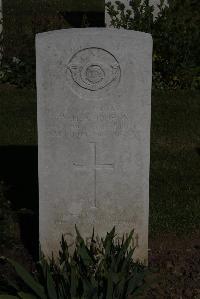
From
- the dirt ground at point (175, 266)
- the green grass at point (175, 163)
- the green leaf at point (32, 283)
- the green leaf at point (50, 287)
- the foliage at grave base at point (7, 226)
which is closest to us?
the green leaf at point (50, 287)

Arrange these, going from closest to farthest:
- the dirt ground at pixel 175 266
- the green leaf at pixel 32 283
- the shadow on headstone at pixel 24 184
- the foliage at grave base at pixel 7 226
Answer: the green leaf at pixel 32 283 → the dirt ground at pixel 175 266 → the foliage at grave base at pixel 7 226 → the shadow on headstone at pixel 24 184

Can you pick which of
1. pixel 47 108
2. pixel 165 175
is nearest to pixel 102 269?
pixel 47 108

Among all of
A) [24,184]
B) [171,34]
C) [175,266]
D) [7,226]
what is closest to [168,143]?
[24,184]

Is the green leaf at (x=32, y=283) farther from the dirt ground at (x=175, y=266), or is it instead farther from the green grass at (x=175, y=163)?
the green grass at (x=175, y=163)

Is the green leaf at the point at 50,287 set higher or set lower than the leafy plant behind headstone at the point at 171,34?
lower

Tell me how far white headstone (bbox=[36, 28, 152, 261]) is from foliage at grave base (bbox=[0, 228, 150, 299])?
0.23 m

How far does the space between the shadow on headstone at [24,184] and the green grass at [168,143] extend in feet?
1.13

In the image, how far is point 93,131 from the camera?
15.9 feet

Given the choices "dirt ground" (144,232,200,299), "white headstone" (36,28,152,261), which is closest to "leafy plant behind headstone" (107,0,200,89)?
"dirt ground" (144,232,200,299)

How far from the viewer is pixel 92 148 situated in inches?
192

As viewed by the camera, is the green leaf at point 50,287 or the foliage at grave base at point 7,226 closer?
the green leaf at point 50,287

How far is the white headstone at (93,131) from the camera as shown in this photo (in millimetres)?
4691

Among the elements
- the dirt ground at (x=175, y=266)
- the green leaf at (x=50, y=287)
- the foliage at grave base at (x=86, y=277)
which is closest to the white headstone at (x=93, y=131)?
the foliage at grave base at (x=86, y=277)

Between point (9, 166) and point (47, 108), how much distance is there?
310cm
